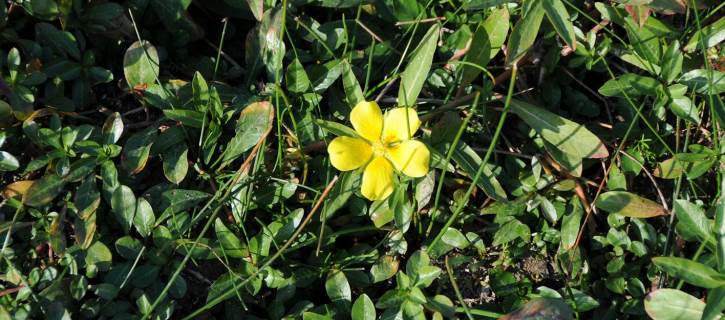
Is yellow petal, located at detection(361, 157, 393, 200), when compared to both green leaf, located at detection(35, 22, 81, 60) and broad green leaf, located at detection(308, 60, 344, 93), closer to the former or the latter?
broad green leaf, located at detection(308, 60, 344, 93)

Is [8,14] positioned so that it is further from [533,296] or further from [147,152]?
[533,296]

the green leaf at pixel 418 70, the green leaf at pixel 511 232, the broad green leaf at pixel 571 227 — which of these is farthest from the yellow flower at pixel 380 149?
the broad green leaf at pixel 571 227

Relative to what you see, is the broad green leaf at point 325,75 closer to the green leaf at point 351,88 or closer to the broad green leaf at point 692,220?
the green leaf at point 351,88

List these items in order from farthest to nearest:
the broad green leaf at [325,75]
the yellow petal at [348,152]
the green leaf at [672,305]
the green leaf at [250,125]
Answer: the broad green leaf at [325,75] → the green leaf at [250,125] → the green leaf at [672,305] → the yellow petal at [348,152]

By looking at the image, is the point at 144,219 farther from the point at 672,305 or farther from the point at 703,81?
the point at 703,81

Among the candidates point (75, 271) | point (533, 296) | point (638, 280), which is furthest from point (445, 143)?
point (75, 271)

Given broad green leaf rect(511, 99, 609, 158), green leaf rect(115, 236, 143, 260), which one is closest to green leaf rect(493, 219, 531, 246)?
broad green leaf rect(511, 99, 609, 158)
